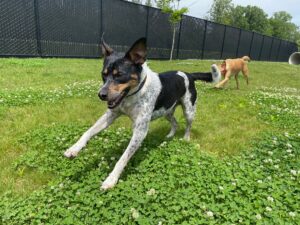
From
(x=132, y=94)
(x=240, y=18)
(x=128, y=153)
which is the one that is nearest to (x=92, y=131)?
(x=128, y=153)

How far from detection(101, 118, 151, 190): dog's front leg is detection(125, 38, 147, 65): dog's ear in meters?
0.88

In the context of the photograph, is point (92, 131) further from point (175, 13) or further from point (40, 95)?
point (175, 13)

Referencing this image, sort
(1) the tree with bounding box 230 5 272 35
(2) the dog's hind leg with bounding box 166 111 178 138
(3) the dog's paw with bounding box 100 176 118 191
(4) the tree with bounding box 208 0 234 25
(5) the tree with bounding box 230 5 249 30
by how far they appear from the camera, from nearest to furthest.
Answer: (3) the dog's paw with bounding box 100 176 118 191, (2) the dog's hind leg with bounding box 166 111 178 138, (4) the tree with bounding box 208 0 234 25, (5) the tree with bounding box 230 5 249 30, (1) the tree with bounding box 230 5 272 35

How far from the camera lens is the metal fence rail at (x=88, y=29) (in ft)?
53.4

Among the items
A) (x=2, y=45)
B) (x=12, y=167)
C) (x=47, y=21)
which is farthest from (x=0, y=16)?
(x=12, y=167)

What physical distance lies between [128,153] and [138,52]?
1415mm

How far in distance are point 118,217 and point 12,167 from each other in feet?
6.41

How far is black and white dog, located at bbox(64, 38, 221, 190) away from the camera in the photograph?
3842mm

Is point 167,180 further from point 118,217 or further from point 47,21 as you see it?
point 47,21

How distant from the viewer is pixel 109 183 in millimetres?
3809

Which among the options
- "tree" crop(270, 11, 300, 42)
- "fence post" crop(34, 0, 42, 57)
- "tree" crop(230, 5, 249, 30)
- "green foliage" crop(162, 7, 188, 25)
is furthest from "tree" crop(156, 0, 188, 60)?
"tree" crop(270, 11, 300, 42)

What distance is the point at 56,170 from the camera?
4.23 m

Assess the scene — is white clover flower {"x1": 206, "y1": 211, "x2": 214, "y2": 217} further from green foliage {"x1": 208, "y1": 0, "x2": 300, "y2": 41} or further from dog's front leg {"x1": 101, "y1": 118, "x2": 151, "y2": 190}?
green foliage {"x1": 208, "y1": 0, "x2": 300, "y2": 41}

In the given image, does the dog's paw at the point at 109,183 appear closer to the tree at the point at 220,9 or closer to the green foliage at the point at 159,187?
the green foliage at the point at 159,187
